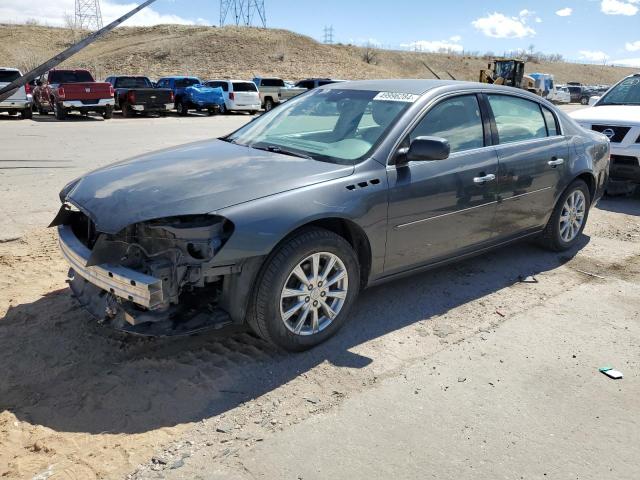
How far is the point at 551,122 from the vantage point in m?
5.47

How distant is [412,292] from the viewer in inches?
187

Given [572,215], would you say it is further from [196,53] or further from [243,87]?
[196,53]

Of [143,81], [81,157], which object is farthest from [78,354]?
[143,81]

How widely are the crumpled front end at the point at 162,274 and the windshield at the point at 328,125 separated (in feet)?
3.91

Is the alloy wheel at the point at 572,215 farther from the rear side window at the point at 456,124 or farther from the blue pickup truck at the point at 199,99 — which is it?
the blue pickup truck at the point at 199,99

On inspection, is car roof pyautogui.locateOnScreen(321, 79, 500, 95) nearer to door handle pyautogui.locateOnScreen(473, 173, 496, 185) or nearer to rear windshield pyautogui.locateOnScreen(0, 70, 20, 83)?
door handle pyautogui.locateOnScreen(473, 173, 496, 185)

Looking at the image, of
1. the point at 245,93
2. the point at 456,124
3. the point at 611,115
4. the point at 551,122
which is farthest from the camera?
the point at 245,93

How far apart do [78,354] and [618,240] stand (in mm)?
5821

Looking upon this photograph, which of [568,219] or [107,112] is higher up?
[107,112]

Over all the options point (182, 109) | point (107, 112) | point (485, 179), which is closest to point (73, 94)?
point (107, 112)

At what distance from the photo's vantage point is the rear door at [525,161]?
4773 millimetres

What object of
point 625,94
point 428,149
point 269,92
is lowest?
point 428,149

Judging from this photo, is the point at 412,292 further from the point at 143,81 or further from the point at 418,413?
the point at 143,81

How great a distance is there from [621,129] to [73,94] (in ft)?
60.9
